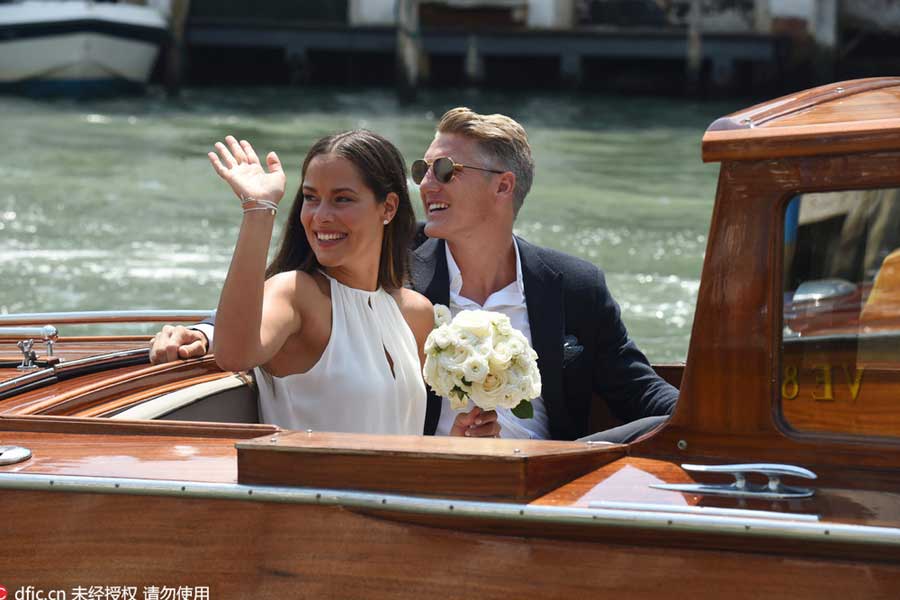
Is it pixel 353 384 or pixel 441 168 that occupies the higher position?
pixel 441 168

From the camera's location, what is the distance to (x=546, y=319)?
3.38m

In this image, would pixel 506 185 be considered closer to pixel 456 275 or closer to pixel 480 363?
pixel 456 275

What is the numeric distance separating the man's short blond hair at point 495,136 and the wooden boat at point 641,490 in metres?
1.05

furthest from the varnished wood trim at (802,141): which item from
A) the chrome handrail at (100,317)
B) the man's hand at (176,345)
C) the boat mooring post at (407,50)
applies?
the boat mooring post at (407,50)

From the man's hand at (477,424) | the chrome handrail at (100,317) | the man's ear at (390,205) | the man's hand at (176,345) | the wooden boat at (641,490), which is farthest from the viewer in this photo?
the chrome handrail at (100,317)

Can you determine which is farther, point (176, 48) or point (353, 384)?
point (176, 48)

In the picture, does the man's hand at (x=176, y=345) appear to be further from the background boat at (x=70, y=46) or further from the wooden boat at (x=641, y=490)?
the background boat at (x=70, y=46)

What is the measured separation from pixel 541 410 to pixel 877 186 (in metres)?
1.29

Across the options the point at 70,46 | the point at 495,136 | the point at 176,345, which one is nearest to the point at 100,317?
the point at 176,345

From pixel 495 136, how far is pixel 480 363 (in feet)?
3.31

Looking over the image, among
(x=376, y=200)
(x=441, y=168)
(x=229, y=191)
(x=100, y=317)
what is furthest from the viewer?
(x=229, y=191)

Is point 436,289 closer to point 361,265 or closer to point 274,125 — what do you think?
point 361,265

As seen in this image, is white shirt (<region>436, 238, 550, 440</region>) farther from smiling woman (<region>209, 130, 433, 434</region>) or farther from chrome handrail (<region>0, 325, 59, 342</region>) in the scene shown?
chrome handrail (<region>0, 325, 59, 342</region>)

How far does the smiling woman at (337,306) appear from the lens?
2.85m
